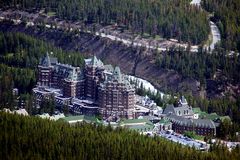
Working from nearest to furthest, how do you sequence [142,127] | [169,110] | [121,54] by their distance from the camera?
[142,127], [169,110], [121,54]

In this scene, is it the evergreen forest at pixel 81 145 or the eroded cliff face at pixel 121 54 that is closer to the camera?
the evergreen forest at pixel 81 145

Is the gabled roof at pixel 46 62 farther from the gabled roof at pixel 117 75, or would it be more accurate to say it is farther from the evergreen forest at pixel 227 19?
the evergreen forest at pixel 227 19

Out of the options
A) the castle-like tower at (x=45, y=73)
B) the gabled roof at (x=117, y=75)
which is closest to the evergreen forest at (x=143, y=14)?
the castle-like tower at (x=45, y=73)

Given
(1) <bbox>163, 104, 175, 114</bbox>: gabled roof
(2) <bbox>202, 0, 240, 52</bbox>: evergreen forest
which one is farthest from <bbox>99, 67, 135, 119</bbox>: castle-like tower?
(2) <bbox>202, 0, 240, 52</bbox>: evergreen forest

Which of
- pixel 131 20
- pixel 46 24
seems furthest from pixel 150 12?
pixel 46 24

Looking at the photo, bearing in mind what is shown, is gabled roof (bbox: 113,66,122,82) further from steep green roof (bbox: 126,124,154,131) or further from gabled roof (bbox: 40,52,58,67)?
gabled roof (bbox: 40,52,58,67)

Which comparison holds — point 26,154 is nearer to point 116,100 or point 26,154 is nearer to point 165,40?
point 116,100

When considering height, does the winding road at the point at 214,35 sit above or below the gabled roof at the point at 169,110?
above

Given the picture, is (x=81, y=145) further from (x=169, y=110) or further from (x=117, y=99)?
(x=169, y=110)

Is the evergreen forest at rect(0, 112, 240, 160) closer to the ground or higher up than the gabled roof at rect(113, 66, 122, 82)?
closer to the ground

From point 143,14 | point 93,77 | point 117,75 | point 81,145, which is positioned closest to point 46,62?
point 93,77
